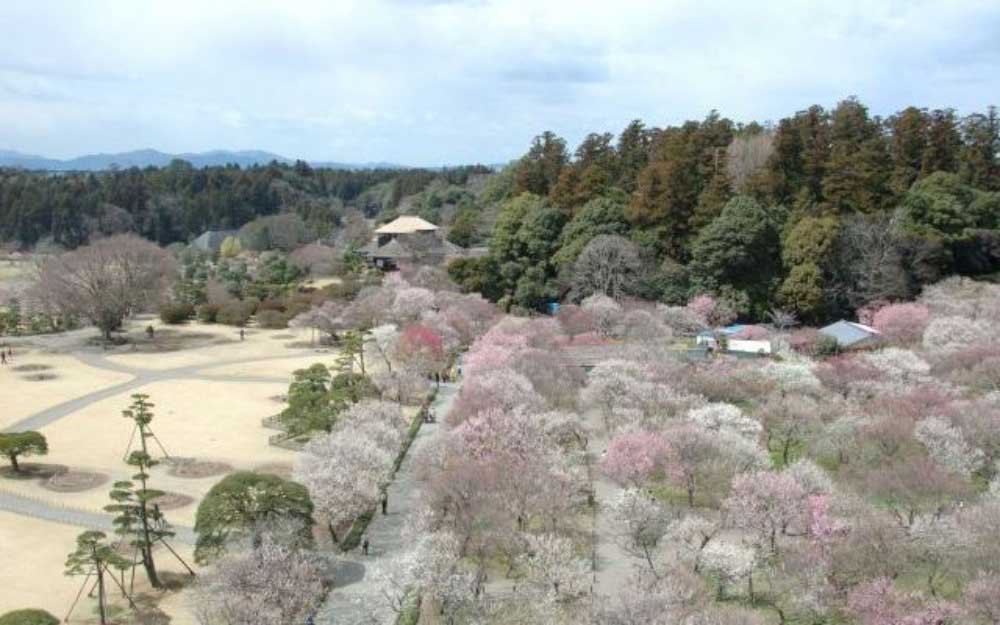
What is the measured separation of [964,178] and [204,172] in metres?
90.6

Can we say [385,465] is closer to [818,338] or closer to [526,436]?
[526,436]

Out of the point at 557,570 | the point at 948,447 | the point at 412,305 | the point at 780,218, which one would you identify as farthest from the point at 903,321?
the point at 557,570

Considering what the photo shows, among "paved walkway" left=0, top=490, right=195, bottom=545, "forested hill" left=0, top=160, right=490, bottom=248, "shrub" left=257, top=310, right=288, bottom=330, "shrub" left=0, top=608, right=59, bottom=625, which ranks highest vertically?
"forested hill" left=0, top=160, right=490, bottom=248

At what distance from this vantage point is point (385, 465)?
21.8 metres

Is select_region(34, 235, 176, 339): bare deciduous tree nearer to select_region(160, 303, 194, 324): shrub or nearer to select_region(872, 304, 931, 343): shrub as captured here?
select_region(160, 303, 194, 324): shrub

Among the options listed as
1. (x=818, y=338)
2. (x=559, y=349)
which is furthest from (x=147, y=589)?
(x=818, y=338)

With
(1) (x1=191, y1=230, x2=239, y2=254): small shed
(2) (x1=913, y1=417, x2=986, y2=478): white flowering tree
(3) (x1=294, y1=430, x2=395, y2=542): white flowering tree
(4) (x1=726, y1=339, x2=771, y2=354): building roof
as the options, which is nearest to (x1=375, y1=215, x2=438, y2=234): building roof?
(1) (x1=191, y1=230, x2=239, y2=254): small shed

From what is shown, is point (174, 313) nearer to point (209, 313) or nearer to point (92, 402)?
point (209, 313)

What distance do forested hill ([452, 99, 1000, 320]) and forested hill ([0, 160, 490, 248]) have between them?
4540 centimetres

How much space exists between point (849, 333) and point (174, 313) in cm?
4075

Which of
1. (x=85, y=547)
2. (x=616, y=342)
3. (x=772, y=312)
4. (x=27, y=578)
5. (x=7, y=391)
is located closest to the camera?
(x=85, y=547)

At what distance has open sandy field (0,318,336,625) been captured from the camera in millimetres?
19625

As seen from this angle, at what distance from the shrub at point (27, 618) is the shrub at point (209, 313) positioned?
135 ft

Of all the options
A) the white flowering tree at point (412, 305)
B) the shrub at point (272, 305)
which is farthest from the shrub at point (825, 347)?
the shrub at point (272, 305)
